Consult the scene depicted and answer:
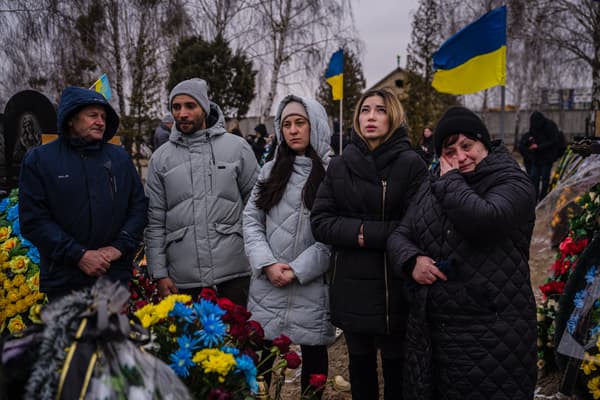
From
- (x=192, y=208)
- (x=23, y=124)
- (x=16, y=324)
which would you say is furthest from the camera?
(x=23, y=124)

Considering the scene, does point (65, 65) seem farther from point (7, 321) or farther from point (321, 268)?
point (321, 268)

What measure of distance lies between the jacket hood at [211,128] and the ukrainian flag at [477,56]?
11.5ft

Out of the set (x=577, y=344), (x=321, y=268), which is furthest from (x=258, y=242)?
(x=577, y=344)

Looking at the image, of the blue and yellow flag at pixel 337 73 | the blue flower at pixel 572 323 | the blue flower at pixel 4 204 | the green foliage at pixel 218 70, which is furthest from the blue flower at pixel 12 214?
the green foliage at pixel 218 70

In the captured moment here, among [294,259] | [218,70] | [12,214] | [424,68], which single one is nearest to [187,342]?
[294,259]

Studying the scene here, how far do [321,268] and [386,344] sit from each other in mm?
479

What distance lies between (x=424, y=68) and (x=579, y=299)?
27679 mm

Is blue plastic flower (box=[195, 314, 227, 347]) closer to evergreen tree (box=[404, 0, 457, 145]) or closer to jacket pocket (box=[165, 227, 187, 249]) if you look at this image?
jacket pocket (box=[165, 227, 187, 249])

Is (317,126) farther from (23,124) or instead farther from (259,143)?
(259,143)

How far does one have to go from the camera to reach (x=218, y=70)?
56.9 feet

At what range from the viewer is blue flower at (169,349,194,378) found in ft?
5.34

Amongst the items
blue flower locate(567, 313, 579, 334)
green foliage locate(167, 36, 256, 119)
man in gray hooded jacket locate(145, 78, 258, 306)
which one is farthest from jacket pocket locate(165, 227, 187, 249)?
green foliage locate(167, 36, 256, 119)

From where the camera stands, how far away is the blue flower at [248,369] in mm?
1685

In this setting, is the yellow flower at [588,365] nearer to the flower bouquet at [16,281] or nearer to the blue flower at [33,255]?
the flower bouquet at [16,281]
